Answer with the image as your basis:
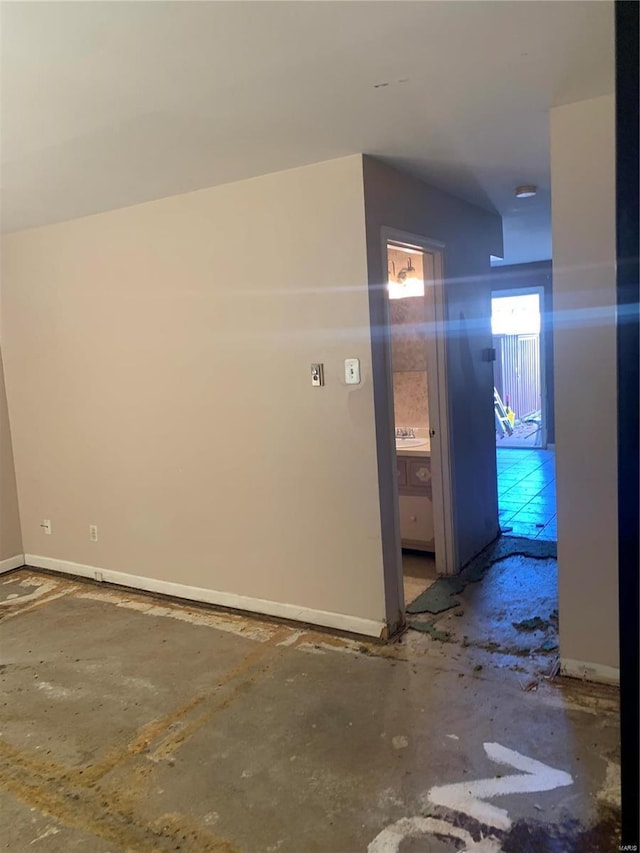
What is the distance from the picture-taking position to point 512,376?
9938mm

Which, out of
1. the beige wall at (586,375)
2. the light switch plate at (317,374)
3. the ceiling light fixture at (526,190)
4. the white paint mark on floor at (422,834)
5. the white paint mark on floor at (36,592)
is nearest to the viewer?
the white paint mark on floor at (422,834)

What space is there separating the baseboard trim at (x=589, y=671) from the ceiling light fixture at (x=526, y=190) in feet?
8.50

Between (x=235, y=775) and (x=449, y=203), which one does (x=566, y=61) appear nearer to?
(x=449, y=203)

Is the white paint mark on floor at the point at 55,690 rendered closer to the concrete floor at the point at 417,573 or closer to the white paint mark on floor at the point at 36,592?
the white paint mark on floor at the point at 36,592

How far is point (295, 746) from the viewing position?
2348mm

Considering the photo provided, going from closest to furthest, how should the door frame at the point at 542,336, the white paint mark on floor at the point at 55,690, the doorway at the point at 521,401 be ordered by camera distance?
the white paint mark on floor at the point at 55,690 < the doorway at the point at 521,401 < the door frame at the point at 542,336

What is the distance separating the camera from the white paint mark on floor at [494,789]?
6.37ft

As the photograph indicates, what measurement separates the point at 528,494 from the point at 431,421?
2.49m

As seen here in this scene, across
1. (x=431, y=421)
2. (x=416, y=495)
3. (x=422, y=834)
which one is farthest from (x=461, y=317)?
(x=422, y=834)

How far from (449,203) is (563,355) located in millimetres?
1654

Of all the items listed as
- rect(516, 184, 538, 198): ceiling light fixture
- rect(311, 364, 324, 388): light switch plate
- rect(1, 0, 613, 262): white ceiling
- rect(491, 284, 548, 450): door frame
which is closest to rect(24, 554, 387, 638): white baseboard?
rect(311, 364, 324, 388): light switch plate

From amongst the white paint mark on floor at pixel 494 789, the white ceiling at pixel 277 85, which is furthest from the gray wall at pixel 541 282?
the white paint mark on floor at pixel 494 789

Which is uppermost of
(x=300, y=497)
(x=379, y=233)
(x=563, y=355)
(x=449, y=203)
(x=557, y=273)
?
(x=449, y=203)

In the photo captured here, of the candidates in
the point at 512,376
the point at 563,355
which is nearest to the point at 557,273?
the point at 563,355
